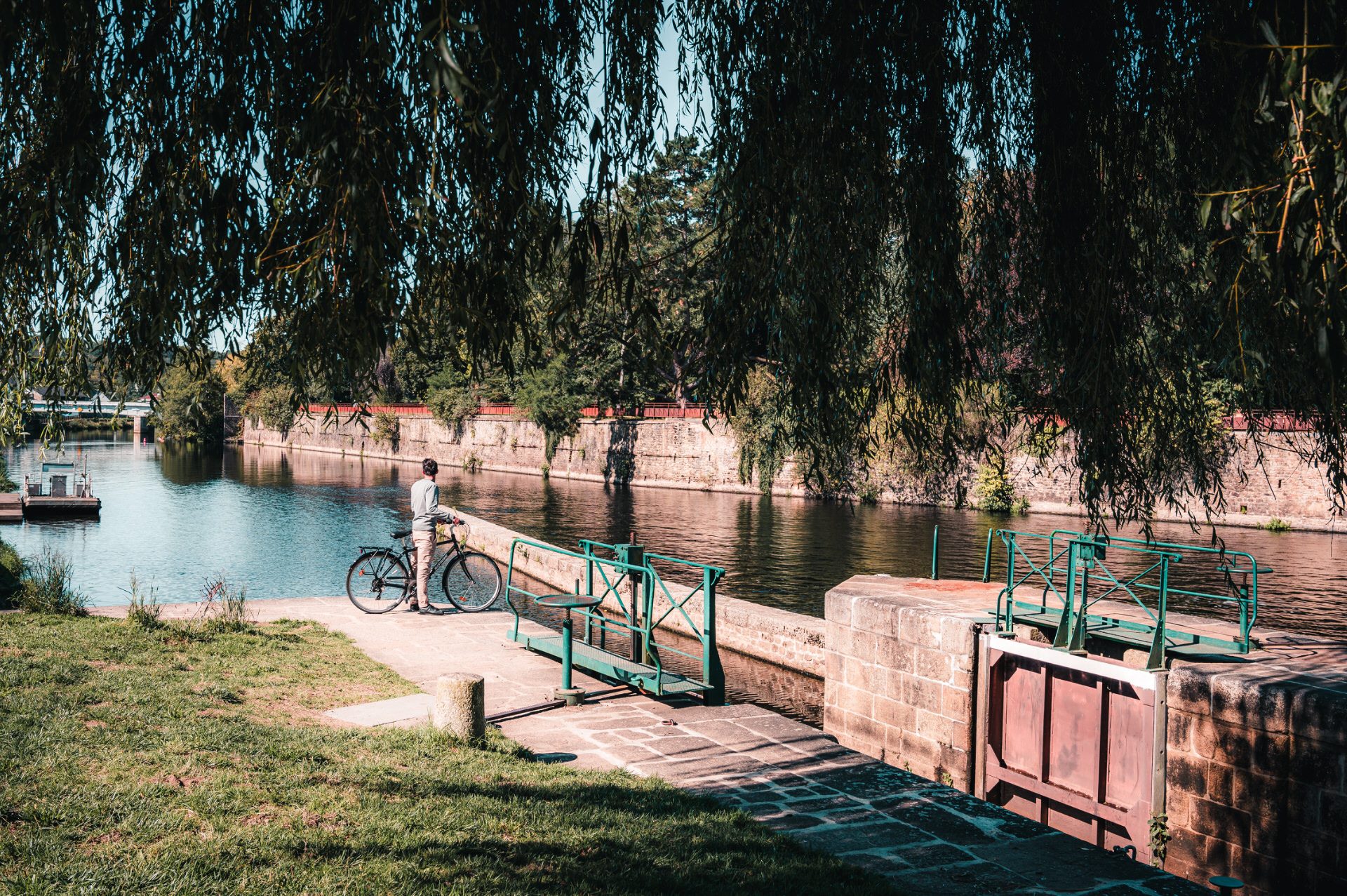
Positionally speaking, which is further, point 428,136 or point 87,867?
point 87,867

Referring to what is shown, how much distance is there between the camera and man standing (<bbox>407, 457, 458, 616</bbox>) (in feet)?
42.2

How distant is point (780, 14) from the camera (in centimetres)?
486

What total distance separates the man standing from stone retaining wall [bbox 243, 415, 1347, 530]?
4.17ft

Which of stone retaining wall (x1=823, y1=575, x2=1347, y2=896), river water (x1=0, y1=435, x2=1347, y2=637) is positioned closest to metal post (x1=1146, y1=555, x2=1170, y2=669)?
stone retaining wall (x1=823, y1=575, x2=1347, y2=896)

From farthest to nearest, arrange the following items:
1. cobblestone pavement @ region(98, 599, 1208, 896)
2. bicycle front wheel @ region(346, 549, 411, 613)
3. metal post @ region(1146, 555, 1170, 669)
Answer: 1. bicycle front wheel @ region(346, 549, 411, 613)
2. metal post @ region(1146, 555, 1170, 669)
3. cobblestone pavement @ region(98, 599, 1208, 896)

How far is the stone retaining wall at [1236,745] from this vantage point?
23.3 feet

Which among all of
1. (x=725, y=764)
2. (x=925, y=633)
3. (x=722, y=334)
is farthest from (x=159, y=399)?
(x=925, y=633)

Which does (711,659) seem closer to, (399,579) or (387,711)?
(387,711)

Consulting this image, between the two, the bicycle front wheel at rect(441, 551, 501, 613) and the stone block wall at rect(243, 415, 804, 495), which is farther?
the stone block wall at rect(243, 415, 804, 495)

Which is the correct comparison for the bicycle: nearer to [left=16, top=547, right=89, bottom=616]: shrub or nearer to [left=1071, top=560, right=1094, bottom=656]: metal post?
[left=16, top=547, right=89, bottom=616]: shrub

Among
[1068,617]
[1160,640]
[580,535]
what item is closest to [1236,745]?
[1160,640]

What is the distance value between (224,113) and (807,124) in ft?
8.02

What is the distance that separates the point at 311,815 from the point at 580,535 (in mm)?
23059

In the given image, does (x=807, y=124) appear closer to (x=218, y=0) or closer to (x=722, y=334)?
(x=722, y=334)
